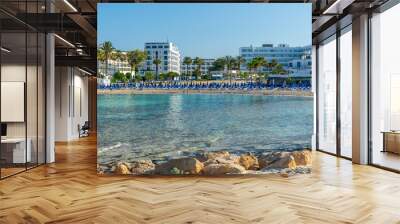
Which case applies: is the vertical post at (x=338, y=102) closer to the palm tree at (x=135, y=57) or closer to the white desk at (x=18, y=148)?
the palm tree at (x=135, y=57)

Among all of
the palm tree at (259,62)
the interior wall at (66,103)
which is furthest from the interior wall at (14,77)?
the interior wall at (66,103)

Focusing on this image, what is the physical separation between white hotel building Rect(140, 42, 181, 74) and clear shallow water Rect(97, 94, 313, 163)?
0.58 meters

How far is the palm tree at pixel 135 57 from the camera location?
729 centimetres

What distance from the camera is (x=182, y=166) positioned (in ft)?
23.1

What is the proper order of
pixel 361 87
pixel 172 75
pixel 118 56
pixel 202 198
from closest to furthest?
pixel 202 198 → pixel 118 56 → pixel 172 75 → pixel 361 87

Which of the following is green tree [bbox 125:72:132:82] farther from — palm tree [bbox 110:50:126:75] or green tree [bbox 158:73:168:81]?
green tree [bbox 158:73:168:81]

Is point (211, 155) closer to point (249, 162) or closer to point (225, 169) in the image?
point (225, 169)

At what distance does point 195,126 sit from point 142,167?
1109 millimetres

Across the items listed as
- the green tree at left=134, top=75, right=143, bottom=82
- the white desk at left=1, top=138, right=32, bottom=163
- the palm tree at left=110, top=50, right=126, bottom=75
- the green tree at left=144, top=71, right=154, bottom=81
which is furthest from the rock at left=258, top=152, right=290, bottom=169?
the white desk at left=1, top=138, right=32, bottom=163

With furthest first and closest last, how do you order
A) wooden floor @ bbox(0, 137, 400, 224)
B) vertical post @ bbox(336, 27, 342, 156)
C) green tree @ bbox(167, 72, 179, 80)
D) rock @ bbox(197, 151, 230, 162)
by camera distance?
1. vertical post @ bbox(336, 27, 342, 156)
2. green tree @ bbox(167, 72, 179, 80)
3. rock @ bbox(197, 151, 230, 162)
4. wooden floor @ bbox(0, 137, 400, 224)

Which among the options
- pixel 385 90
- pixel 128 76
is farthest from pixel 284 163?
pixel 128 76

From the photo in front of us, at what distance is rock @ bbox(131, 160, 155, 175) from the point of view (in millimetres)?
7020

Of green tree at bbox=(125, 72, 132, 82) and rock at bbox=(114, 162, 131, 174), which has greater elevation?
green tree at bbox=(125, 72, 132, 82)

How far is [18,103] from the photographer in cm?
713
